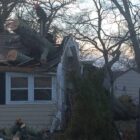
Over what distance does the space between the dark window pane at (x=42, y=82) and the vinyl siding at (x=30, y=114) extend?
826mm

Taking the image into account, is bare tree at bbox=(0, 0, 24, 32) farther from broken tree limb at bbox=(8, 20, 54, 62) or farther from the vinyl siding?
the vinyl siding

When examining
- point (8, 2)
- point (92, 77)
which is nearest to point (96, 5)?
point (8, 2)

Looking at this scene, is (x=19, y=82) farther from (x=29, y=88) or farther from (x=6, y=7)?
(x=6, y=7)

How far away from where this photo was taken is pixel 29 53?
2255 centimetres

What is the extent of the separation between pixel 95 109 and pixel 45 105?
7.73 metres

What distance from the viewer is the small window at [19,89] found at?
2136 centimetres

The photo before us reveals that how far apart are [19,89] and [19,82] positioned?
0.28m

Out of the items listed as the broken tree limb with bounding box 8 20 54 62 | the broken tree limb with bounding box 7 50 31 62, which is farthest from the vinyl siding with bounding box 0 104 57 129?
the broken tree limb with bounding box 8 20 54 62

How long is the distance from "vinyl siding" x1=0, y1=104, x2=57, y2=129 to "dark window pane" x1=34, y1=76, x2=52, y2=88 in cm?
83

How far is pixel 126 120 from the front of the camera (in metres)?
24.1

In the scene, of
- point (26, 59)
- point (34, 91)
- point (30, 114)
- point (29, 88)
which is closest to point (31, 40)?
point (26, 59)

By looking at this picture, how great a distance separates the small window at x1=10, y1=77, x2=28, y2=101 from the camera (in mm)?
21359

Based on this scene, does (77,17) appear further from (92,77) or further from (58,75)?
(92,77)

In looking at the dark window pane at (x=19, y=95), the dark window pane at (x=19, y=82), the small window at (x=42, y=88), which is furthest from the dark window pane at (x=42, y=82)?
the dark window pane at (x=19, y=95)
